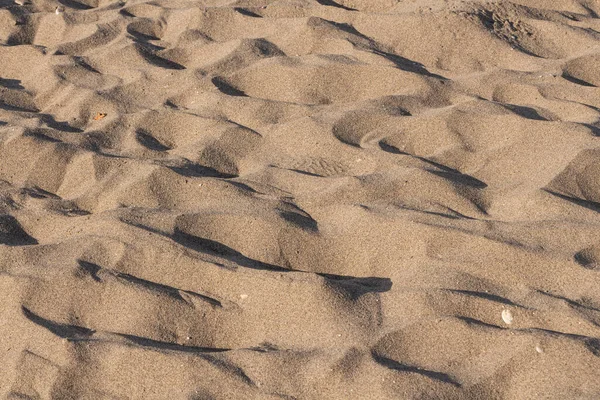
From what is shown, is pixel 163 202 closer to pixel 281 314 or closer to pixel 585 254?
pixel 281 314

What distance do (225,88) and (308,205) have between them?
3.25 ft

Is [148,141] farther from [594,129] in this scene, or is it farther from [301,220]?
[594,129]

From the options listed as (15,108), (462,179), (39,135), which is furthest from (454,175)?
(15,108)

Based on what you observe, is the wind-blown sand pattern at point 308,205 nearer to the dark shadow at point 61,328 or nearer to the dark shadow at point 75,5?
the dark shadow at point 61,328

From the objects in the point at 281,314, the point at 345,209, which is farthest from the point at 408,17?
the point at 281,314

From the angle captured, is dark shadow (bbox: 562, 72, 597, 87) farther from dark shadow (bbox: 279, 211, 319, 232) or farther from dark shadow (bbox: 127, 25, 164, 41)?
dark shadow (bbox: 127, 25, 164, 41)

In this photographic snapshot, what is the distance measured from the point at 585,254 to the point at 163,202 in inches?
52.5

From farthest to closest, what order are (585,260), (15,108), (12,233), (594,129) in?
(15,108), (594,129), (12,233), (585,260)

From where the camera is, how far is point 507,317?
2148 mm

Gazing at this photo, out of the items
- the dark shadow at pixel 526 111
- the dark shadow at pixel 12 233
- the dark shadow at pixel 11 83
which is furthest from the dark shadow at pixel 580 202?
the dark shadow at pixel 11 83

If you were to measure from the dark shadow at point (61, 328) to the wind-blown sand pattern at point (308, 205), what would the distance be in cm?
1

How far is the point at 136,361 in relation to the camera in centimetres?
209

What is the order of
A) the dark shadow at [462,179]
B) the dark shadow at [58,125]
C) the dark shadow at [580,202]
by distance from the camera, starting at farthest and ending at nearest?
the dark shadow at [58,125], the dark shadow at [462,179], the dark shadow at [580,202]

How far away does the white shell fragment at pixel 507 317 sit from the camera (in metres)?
2.14
